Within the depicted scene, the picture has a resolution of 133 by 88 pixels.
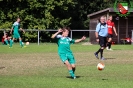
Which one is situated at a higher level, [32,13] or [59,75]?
[32,13]

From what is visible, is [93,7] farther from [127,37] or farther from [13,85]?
[13,85]

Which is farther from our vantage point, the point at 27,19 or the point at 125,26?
the point at 27,19

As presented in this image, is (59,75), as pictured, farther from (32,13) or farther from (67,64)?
(32,13)

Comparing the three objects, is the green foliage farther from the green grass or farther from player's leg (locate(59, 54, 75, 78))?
player's leg (locate(59, 54, 75, 78))

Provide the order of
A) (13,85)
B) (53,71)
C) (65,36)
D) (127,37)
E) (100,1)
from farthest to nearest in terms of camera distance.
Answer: (100,1)
(127,37)
(53,71)
(65,36)
(13,85)

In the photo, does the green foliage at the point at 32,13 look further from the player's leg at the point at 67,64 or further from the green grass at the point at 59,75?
the player's leg at the point at 67,64

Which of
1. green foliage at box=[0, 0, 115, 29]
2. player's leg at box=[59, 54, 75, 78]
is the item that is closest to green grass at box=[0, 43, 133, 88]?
player's leg at box=[59, 54, 75, 78]

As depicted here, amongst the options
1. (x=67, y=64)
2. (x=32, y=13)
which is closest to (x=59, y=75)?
(x=67, y=64)

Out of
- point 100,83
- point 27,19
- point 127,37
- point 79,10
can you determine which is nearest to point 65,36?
point 100,83

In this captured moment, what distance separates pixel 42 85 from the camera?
37.1 ft

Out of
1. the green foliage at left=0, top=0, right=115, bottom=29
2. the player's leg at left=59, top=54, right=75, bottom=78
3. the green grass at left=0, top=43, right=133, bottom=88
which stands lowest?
the green grass at left=0, top=43, right=133, bottom=88

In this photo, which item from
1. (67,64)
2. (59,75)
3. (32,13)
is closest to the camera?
(67,64)

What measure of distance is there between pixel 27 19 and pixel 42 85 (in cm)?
3605

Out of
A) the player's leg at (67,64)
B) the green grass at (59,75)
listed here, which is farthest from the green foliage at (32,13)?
the player's leg at (67,64)
